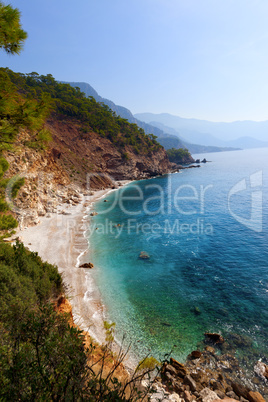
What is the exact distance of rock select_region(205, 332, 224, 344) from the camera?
13009mm

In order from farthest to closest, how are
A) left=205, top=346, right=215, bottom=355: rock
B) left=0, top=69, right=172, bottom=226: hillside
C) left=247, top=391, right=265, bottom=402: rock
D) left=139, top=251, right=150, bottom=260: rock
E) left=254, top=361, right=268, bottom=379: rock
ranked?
left=139, top=251, right=150, bottom=260: rock < left=205, top=346, right=215, bottom=355: rock < left=254, top=361, right=268, bottom=379: rock < left=247, top=391, right=265, bottom=402: rock < left=0, top=69, right=172, bottom=226: hillside

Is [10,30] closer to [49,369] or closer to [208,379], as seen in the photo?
[49,369]

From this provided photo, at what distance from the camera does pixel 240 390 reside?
9.98m

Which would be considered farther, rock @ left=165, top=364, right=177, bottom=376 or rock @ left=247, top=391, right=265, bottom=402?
rock @ left=165, top=364, right=177, bottom=376

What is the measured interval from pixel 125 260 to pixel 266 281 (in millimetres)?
14595

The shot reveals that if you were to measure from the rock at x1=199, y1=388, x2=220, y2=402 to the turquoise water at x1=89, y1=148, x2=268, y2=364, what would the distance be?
2.39 m

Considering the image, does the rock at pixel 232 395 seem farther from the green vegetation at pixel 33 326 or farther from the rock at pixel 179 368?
the green vegetation at pixel 33 326

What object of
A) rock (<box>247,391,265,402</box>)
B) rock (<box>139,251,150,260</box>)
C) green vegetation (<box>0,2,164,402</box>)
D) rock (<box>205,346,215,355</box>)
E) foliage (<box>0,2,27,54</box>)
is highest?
foliage (<box>0,2,27,54</box>)

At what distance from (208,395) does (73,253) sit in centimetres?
1828

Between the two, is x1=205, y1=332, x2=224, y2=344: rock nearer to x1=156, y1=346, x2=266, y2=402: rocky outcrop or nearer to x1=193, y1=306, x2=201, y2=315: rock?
x1=156, y1=346, x2=266, y2=402: rocky outcrop

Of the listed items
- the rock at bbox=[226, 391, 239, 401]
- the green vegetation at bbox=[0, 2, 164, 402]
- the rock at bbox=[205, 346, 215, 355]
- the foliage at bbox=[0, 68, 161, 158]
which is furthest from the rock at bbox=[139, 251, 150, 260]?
the foliage at bbox=[0, 68, 161, 158]

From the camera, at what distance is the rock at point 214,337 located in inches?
512

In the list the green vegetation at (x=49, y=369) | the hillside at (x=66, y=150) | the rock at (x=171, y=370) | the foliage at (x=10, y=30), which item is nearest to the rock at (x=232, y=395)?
the rock at (x=171, y=370)

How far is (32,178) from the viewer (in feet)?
A: 110
